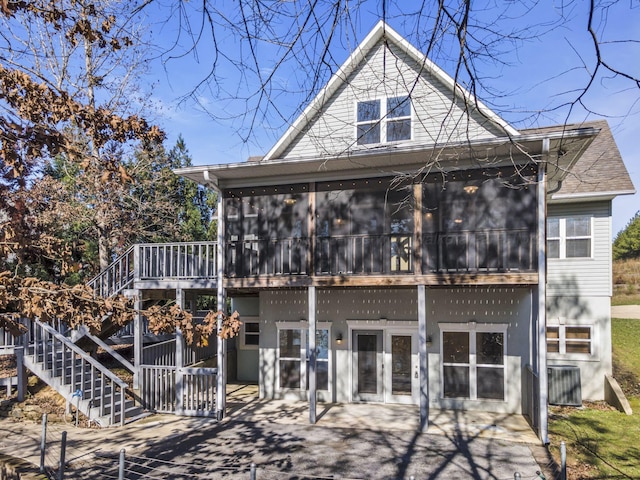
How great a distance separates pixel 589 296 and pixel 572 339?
1301 mm

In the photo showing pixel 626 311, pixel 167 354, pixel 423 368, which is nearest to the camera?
pixel 423 368

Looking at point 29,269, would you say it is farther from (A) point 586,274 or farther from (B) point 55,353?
(A) point 586,274

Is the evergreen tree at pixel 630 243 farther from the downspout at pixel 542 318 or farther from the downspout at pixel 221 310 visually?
the downspout at pixel 221 310

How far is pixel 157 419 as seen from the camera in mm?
10844

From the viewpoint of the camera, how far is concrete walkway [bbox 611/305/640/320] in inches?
851

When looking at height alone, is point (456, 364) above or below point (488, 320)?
below

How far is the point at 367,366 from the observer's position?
12.3 metres

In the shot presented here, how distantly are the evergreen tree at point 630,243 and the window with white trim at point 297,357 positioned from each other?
33427 mm

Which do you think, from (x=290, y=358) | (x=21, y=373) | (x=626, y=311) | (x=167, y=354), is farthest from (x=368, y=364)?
(x=626, y=311)

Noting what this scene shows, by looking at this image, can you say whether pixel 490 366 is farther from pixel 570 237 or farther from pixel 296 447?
pixel 296 447

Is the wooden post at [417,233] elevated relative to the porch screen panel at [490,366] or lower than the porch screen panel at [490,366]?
elevated

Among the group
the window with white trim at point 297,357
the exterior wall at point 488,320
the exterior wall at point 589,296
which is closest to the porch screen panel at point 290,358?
the window with white trim at point 297,357

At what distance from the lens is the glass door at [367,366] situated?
40.0 feet

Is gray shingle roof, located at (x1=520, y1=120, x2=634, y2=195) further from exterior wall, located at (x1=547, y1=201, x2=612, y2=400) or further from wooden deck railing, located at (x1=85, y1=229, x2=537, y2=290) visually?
wooden deck railing, located at (x1=85, y1=229, x2=537, y2=290)
